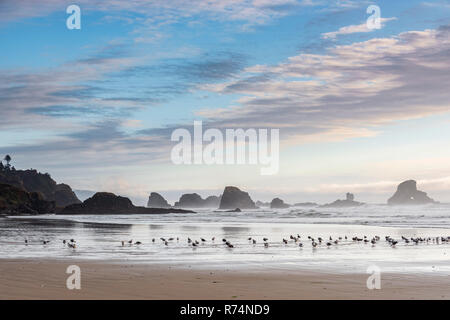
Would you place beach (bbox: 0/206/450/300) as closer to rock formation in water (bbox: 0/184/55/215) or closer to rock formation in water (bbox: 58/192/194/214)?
rock formation in water (bbox: 0/184/55/215)

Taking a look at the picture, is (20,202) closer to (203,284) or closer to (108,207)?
(108,207)

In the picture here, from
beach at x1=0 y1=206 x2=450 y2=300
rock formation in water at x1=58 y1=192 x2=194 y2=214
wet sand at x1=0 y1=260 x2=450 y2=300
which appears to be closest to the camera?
wet sand at x1=0 y1=260 x2=450 y2=300

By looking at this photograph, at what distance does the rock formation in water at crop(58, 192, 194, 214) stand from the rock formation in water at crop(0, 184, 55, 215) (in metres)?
9.15

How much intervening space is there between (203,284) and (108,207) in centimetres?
15327

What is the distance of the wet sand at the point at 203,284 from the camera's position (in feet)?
43.7

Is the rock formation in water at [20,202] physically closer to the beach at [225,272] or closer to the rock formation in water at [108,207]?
the rock formation in water at [108,207]

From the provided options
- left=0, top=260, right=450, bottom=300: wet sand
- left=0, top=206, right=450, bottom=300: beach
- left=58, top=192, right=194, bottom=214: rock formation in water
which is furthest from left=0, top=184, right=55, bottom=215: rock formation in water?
left=0, top=260, right=450, bottom=300: wet sand

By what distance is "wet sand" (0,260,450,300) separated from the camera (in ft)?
43.7

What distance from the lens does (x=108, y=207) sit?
164 m

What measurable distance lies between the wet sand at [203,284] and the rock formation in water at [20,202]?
11855 centimetres
